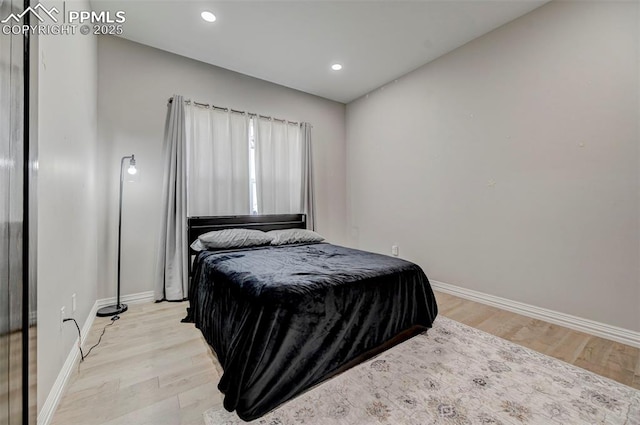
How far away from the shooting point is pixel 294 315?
1507mm

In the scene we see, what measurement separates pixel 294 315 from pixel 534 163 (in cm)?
272

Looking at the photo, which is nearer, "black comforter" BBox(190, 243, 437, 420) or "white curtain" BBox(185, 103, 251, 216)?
"black comforter" BBox(190, 243, 437, 420)

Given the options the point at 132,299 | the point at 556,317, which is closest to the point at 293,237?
the point at 132,299

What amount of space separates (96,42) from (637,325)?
5.53 meters

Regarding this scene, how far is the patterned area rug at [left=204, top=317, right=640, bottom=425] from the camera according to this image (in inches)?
53.2

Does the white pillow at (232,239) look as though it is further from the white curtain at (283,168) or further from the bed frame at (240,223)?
the white curtain at (283,168)

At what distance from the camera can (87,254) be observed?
236cm

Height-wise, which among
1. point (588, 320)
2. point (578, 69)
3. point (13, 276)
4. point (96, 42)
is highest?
point (96, 42)

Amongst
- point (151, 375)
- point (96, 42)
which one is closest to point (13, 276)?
point (151, 375)

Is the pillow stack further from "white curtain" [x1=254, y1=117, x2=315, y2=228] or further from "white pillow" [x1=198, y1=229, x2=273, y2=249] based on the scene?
"white curtain" [x1=254, y1=117, x2=315, y2=228]

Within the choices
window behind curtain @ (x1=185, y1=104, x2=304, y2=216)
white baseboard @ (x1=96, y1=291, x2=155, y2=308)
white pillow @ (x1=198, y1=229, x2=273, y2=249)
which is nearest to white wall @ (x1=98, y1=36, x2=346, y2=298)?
white baseboard @ (x1=96, y1=291, x2=155, y2=308)

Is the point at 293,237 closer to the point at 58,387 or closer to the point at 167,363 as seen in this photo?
the point at 167,363

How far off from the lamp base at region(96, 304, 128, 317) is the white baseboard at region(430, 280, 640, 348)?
3640 mm

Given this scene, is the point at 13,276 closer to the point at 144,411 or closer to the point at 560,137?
the point at 144,411
